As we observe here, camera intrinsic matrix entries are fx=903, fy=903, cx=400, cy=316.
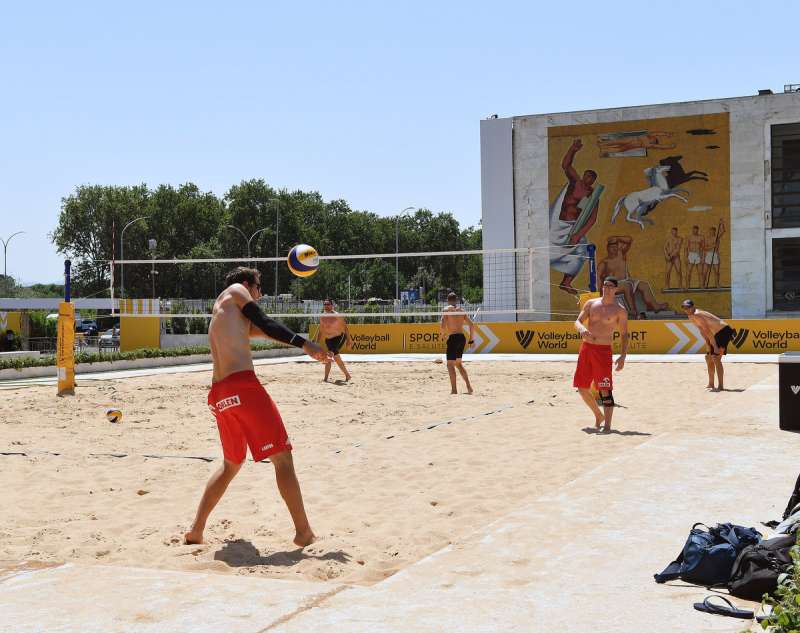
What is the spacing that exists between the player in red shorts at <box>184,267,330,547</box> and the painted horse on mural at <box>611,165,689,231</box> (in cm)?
3800

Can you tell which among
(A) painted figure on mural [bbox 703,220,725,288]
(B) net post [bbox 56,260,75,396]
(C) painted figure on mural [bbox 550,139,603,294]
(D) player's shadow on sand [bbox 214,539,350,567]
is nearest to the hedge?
(B) net post [bbox 56,260,75,396]

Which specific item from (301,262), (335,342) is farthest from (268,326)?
(335,342)

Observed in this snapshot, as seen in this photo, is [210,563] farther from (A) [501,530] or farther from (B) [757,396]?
(B) [757,396]

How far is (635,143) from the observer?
41.5 meters

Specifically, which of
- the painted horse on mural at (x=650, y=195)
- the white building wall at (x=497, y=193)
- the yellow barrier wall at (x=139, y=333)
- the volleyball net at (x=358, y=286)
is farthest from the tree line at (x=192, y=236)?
the yellow barrier wall at (x=139, y=333)

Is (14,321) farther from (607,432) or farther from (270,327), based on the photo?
(270,327)

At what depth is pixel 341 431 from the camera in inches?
421

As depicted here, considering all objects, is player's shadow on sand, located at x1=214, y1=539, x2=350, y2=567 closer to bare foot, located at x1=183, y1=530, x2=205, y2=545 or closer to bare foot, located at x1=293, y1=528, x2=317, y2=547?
bare foot, located at x1=293, y1=528, x2=317, y2=547

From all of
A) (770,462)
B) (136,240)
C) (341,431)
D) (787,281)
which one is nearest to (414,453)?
(341,431)

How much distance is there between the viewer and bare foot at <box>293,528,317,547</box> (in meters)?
5.29

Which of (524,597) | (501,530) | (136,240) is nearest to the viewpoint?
(524,597)

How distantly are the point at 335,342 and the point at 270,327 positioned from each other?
41.9 feet

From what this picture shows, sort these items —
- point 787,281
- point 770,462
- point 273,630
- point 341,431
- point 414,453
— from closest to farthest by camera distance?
point 273,630 < point 770,462 < point 414,453 < point 341,431 < point 787,281

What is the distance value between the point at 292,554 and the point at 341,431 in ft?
18.2
